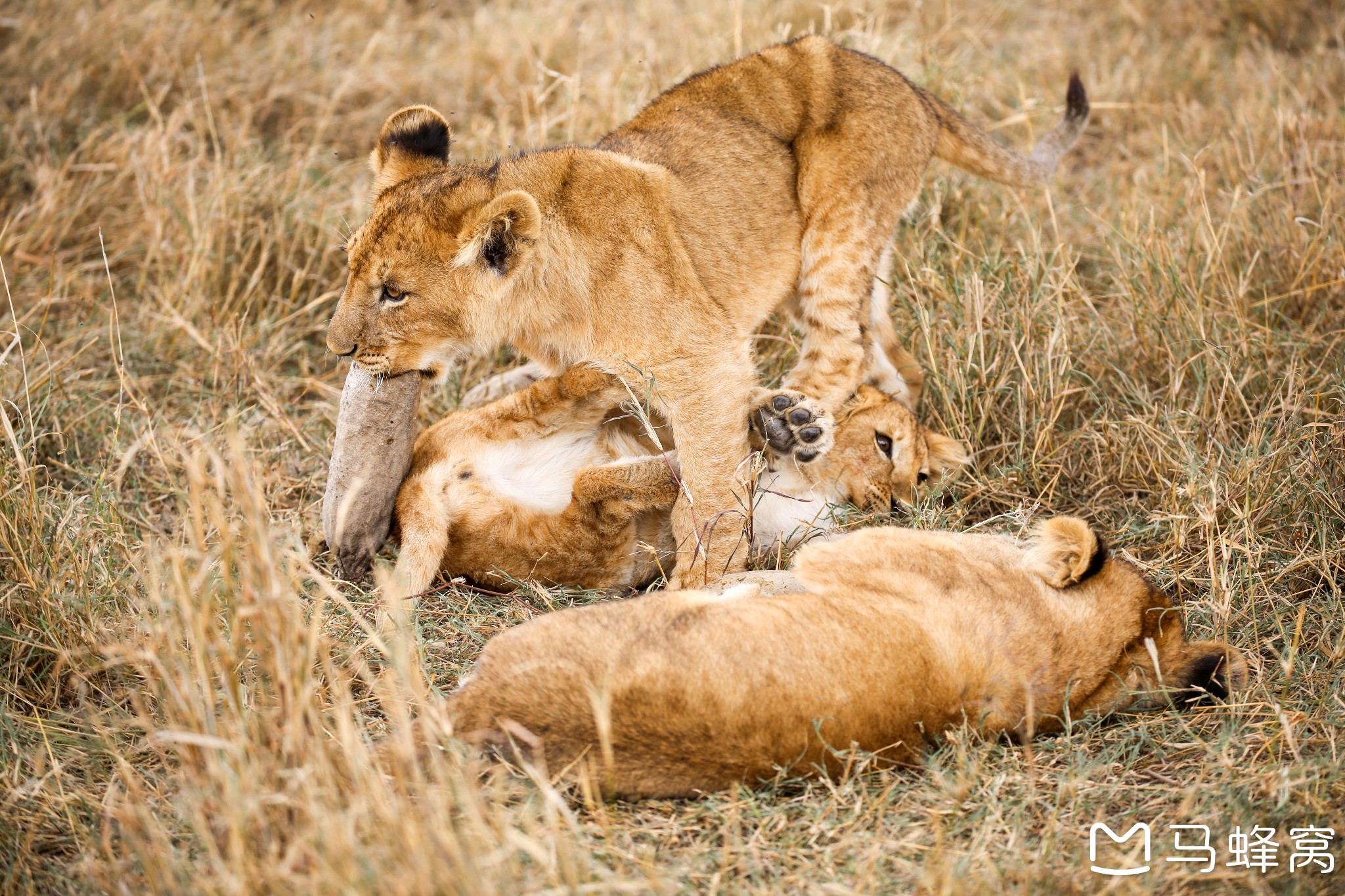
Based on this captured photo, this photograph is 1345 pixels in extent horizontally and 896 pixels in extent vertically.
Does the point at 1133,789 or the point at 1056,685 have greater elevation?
the point at 1056,685

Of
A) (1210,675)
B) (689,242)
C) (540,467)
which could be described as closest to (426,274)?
(540,467)

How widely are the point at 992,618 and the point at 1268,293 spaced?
2.80 metres

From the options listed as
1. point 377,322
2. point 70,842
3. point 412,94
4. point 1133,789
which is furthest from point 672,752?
point 412,94

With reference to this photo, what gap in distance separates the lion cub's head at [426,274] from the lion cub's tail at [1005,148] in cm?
202

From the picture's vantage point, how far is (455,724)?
2.48 meters

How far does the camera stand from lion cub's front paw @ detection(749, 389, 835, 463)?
387 cm

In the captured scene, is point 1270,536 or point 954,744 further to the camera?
point 1270,536

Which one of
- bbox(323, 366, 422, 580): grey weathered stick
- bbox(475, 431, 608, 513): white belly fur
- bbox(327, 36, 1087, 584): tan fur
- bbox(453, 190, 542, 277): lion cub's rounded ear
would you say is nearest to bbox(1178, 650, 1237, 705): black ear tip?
bbox(327, 36, 1087, 584): tan fur

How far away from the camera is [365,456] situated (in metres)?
3.51

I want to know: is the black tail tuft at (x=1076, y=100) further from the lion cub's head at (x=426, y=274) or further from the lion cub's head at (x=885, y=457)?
the lion cub's head at (x=426, y=274)

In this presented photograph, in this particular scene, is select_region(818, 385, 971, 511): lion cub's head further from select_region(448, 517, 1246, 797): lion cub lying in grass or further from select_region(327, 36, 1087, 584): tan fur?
select_region(448, 517, 1246, 797): lion cub lying in grass

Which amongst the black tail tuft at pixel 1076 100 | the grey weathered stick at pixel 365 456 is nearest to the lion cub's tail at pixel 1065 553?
the grey weathered stick at pixel 365 456

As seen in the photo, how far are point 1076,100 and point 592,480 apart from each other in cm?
282

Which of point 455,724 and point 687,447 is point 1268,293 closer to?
point 687,447
